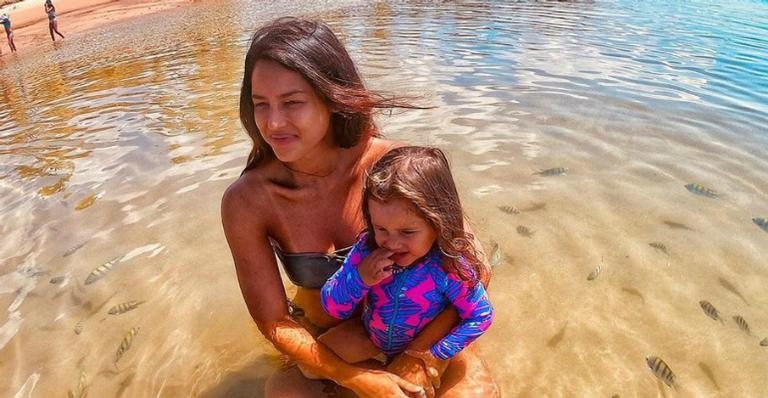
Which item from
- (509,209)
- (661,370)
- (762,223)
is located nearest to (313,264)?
(661,370)

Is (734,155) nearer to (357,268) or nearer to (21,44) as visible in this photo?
(357,268)

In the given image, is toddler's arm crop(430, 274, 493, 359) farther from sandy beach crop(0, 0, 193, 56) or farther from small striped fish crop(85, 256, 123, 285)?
sandy beach crop(0, 0, 193, 56)

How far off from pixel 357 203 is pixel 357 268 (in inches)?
22.4

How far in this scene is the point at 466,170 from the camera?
253 inches

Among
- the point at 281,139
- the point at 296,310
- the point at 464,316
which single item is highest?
the point at 281,139

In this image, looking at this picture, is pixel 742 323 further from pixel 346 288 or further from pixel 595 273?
pixel 346 288

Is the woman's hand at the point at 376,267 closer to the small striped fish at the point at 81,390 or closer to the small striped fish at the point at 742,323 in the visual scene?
the small striped fish at the point at 81,390

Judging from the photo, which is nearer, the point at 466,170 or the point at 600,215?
the point at 600,215

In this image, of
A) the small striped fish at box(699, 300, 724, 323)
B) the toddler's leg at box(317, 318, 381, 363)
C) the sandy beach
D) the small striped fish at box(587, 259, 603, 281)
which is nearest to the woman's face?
the toddler's leg at box(317, 318, 381, 363)

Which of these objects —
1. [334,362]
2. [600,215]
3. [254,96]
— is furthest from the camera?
[600,215]

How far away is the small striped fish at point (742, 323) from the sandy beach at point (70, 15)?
28.8 metres

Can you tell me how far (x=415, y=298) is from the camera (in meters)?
2.72

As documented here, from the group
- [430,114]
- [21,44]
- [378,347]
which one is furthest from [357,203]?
[21,44]

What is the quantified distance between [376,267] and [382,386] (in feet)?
2.05
